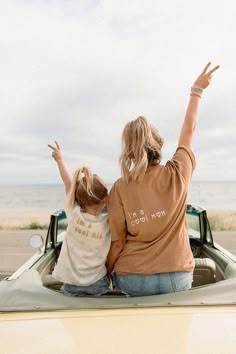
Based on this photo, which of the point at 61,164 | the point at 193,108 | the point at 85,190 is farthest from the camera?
the point at 61,164

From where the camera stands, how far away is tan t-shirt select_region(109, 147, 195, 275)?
2.61 m

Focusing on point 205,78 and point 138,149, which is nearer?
point 138,149

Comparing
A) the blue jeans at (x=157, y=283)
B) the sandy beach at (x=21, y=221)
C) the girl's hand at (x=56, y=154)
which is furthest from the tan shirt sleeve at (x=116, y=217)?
the sandy beach at (x=21, y=221)

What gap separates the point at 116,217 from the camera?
106 inches

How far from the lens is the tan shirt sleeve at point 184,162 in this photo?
8.75 ft

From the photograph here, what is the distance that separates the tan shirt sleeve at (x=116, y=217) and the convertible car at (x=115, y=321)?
1.23 ft

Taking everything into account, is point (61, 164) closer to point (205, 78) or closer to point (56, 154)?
point (56, 154)

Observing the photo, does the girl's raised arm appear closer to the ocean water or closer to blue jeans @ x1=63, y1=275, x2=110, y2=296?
blue jeans @ x1=63, y1=275, x2=110, y2=296

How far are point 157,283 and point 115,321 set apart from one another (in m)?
0.72

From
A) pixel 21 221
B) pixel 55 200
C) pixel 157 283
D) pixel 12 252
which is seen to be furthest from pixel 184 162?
pixel 55 200

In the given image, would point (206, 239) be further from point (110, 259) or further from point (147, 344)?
point (147, 344)

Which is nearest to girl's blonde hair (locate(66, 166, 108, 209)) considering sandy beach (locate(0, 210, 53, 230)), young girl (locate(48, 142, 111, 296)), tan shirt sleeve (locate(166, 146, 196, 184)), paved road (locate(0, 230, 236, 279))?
young girl (locate(48, 142, 111, 296))

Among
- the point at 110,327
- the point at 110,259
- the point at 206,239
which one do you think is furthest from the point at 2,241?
the point at 110,327

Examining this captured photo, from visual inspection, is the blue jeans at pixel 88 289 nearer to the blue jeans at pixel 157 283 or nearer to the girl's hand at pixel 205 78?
the blue jeans at pixel 157 283
